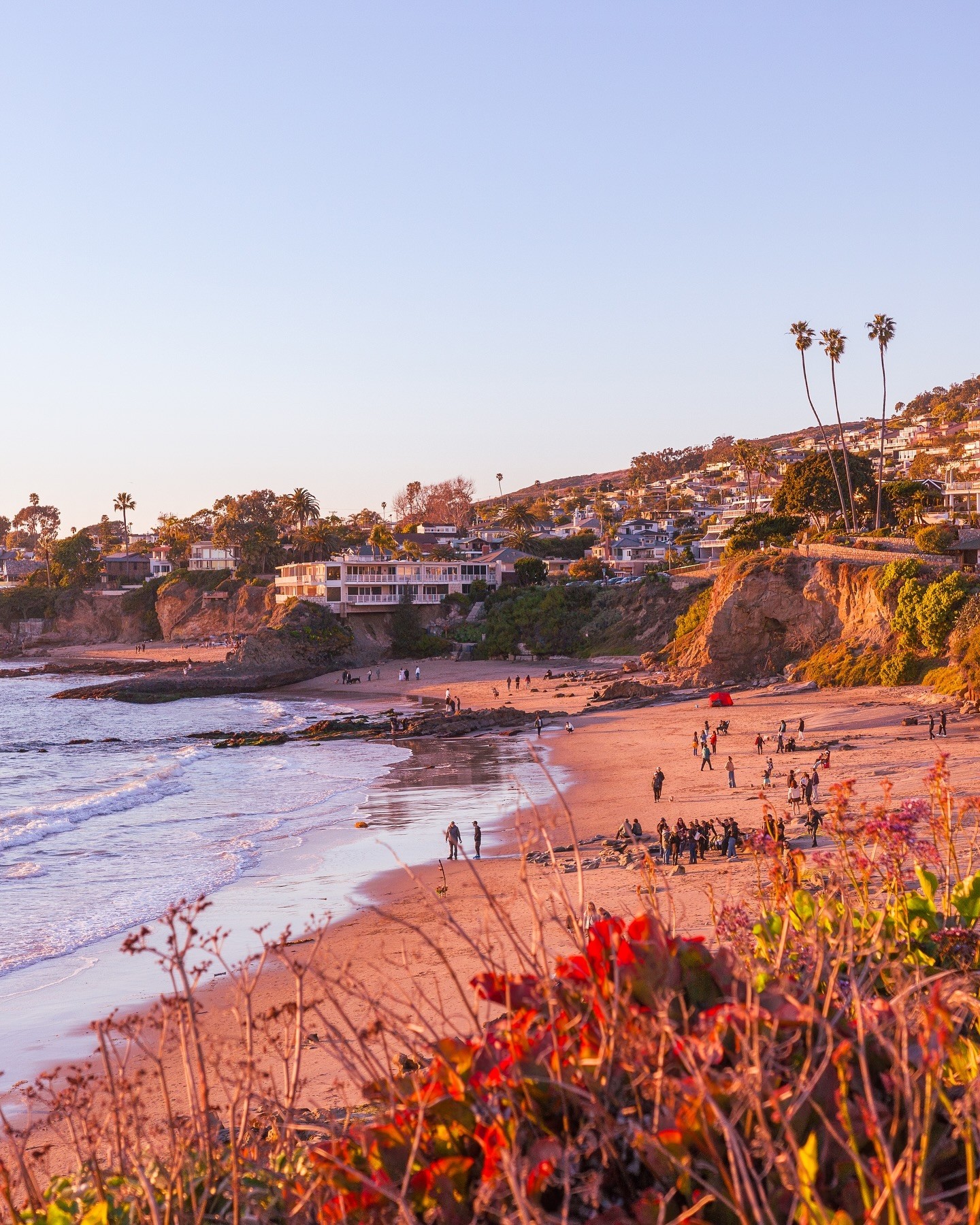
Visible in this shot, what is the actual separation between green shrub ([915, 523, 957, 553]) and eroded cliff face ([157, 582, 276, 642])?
57.7 metres

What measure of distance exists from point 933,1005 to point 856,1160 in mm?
537

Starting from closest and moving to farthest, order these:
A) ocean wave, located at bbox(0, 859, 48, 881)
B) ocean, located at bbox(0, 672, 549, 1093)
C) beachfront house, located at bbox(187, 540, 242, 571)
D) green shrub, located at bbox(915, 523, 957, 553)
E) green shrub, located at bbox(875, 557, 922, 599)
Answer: ocean, located at bbox(0, 672, 549, 1093)
ocean wave, located at bbox(0, 859, 48, 881)
green shrub, located at bbox(875, 557, 922, 599)
green shrub, located at bbox(915, 523, 957, 553)
beachfront house, located at bbox(187, 540, 242, 571)

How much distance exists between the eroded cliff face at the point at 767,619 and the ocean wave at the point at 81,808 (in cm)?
2692

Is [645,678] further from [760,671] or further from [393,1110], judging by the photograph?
[393,1110]

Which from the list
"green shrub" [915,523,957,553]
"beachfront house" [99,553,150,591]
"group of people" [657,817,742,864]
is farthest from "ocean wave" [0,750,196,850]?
"beachfront house" [99,553,150,591]

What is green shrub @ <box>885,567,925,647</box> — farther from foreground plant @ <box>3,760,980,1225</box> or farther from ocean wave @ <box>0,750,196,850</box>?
foreground plant @ <box>3,760,980,1225</box>

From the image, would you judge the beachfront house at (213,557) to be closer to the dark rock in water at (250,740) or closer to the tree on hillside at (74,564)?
the tree on hillside at (74,564)

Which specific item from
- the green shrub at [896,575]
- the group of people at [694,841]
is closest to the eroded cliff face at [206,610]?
the green shrub at [896,575]

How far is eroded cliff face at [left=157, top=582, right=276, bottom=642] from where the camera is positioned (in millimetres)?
95625

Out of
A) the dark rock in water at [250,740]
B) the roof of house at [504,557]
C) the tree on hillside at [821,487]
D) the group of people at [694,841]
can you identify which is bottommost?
A: the dark rock in water at [250,740]

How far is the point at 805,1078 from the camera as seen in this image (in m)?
3.59

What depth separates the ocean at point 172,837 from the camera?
14.4 m

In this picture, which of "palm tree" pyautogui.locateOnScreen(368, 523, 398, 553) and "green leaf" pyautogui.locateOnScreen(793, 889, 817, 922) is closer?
"green leaf" pyautogui.locateOnScreen(793, 889, 817, 922)

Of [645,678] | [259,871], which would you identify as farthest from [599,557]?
[259,871]
